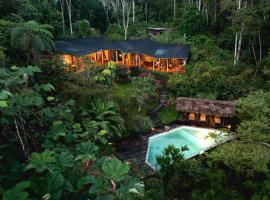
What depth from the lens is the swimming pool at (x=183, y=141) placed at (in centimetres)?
1330

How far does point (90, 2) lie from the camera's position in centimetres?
3497

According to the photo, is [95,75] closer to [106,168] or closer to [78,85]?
[78,85]

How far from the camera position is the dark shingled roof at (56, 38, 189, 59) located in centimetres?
2252

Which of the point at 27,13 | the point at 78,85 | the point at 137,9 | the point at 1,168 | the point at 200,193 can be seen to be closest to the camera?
the point at 1,168

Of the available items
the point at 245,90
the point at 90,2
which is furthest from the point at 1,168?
the point at 90,2

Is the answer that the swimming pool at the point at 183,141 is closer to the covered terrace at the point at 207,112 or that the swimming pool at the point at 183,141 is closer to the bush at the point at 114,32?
the covered terrace at the point at 207,112

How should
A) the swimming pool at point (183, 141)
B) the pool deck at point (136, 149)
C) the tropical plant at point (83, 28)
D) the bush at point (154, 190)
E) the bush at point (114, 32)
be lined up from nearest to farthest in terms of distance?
the bush at point (154, 190)
the pool deck at point (136, 149)
the swimming pool at point (183, 141)
the tropical plant at point (83, 28)
the bush at point (114, 32)

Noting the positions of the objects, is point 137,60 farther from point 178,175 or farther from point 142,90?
point 178,175

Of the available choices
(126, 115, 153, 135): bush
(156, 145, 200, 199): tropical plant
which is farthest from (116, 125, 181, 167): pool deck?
(156, 145, 200, 199): tropical plant

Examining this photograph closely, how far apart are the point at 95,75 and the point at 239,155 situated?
10306 mm

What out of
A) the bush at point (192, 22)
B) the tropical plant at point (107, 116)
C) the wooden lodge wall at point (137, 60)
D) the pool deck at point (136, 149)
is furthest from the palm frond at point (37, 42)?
the bush at point (192, 22)

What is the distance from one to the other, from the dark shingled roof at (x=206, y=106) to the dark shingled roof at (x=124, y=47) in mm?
6711

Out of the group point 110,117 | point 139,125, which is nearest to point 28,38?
point 110,117

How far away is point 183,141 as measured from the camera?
14922mm
